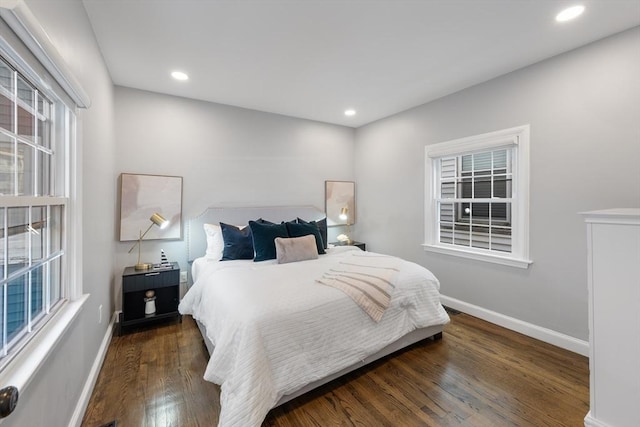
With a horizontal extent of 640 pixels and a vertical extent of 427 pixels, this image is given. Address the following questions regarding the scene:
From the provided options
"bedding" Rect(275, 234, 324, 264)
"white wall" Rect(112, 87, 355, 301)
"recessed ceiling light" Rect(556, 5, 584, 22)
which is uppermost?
"recessed ceiling light" Rect(556, 5, 584, 22)

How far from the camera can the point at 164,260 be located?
329cm

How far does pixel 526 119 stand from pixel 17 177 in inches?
149

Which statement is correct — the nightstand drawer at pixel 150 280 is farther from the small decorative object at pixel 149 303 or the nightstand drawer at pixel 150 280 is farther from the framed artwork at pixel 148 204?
the framed artwork at pixel 148 204

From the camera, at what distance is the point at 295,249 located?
3072 millimetres

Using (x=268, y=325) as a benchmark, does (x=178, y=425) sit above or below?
below

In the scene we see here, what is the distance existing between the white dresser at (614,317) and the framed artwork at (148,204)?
12.3 feet

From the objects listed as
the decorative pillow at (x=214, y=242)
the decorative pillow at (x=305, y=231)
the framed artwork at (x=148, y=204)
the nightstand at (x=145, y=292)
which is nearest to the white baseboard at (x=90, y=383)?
the nightstand at (x=145, y=292)

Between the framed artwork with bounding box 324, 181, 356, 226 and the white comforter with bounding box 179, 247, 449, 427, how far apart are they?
2.17 m

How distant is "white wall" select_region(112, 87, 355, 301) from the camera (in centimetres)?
325

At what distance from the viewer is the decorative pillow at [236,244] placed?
3168 millimetres

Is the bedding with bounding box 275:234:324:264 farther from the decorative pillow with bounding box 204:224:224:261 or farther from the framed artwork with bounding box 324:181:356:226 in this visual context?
the framed artwork with bounding box 324:181:356:226

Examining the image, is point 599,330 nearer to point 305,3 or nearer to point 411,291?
point 411,291

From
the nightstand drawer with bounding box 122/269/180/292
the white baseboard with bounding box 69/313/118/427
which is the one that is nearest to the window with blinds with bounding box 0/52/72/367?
the white baseboard with bounding box 69/313/118/427

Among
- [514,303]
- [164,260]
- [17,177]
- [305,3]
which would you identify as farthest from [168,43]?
[514,303]
